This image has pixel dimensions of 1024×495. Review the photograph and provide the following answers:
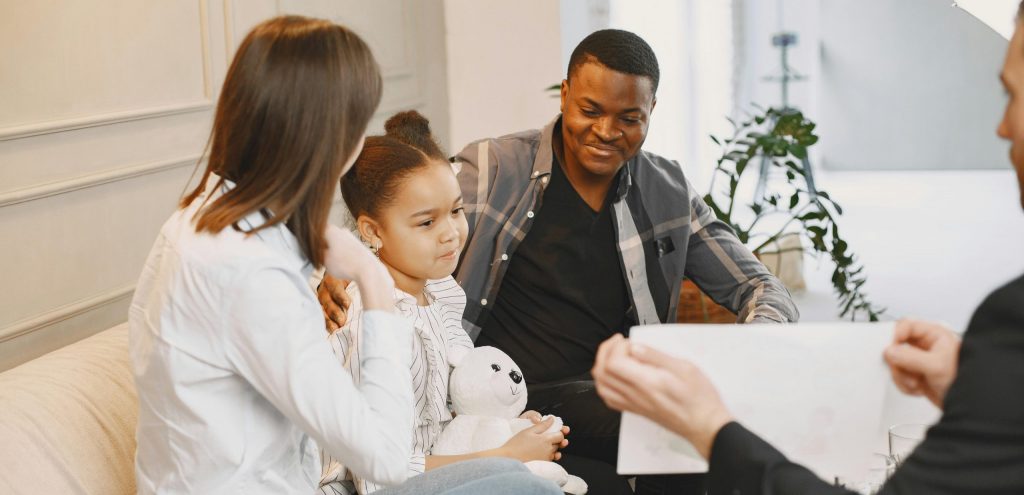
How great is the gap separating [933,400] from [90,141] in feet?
5.66

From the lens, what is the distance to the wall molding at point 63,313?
6.52 ft

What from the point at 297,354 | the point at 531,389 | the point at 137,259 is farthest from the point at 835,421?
the point at 137,259

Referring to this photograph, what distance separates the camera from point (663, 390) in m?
1.16

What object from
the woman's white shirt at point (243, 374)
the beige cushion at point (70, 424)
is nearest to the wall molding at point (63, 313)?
the beige cushion at point (70, 424)

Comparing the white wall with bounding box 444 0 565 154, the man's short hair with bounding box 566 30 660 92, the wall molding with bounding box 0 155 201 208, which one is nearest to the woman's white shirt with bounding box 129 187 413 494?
the wall molding with bounding box 0 155 201 208

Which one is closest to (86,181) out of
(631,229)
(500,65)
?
(631,229)

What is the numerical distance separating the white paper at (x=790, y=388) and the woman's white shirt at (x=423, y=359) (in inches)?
24.4

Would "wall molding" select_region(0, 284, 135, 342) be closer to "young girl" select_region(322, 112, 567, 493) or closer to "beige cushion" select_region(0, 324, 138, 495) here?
"beige cushion" select_region(0, 324, 138, 495)

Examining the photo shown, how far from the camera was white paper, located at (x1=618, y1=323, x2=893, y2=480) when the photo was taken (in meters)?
1.22

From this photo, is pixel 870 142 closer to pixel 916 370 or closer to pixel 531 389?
pixel 531 389

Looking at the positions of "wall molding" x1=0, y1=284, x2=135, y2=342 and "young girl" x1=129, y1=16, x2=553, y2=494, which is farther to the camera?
"wall molding" x1=0, y1=284, x2=135, y2=342

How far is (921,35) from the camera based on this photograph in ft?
26.8

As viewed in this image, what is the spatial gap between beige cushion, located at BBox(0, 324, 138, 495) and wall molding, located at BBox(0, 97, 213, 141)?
429 mm

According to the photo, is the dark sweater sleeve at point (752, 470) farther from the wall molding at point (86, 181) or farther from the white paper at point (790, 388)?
the wall molding at point (86, 181)
